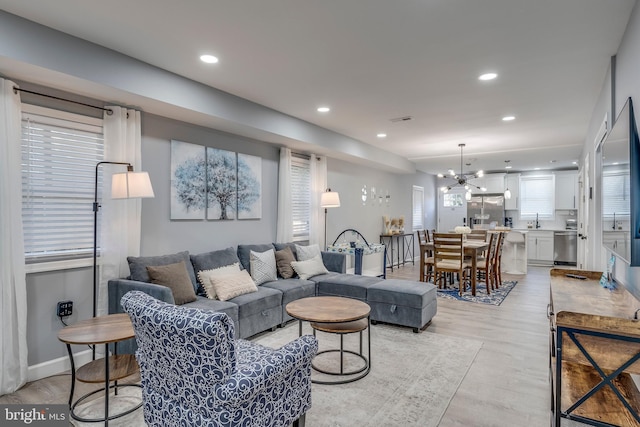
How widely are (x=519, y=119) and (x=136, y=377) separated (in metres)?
5.42

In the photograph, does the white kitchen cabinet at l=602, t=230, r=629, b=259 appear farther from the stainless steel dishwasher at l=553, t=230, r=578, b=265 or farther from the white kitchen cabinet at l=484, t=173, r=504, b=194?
the white kitchen cabinet at l=484, t=173, r=504, b=194

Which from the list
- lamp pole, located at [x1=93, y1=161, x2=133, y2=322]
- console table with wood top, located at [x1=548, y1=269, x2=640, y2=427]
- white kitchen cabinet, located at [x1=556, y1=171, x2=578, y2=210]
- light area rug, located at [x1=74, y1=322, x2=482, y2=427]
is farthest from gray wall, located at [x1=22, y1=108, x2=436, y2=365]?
white kitchen cabinet, located at [x1=556, y1=171, x2=578, y2=210]

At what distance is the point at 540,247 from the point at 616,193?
8.35m

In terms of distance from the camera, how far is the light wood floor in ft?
7.80

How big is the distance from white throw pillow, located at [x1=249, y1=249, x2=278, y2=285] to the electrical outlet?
1.83 metres

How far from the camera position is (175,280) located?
132 inches

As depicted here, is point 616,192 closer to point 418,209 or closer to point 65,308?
point 65,308

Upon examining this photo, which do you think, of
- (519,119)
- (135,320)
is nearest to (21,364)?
(135,320)

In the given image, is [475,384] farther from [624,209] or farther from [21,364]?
[21,364]

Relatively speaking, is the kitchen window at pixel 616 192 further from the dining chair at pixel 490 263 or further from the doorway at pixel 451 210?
the doorway at pixel 451 210

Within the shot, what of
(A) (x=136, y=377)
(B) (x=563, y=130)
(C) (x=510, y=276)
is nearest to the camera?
(A) (x=136, y=377)

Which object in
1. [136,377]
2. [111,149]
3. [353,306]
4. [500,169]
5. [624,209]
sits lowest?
[136,377]

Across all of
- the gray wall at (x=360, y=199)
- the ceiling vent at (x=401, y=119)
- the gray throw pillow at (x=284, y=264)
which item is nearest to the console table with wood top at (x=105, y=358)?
the gray throw pillow at (x=284, y=264)

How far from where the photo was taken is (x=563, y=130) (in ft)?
18.2
